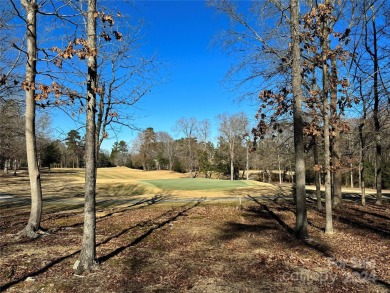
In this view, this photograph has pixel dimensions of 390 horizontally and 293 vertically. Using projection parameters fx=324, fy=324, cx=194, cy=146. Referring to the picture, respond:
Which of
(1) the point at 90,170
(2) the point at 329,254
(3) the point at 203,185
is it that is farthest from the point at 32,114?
(3) the point at 203,185

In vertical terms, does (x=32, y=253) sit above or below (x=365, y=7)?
below

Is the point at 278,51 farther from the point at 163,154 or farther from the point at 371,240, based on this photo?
the point at 163,154

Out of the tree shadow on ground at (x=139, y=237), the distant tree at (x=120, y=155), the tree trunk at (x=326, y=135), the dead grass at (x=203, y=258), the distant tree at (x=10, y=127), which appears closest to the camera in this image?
the dead grass at (x=203, y=258)

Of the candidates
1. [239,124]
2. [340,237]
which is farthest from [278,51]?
[239,124]

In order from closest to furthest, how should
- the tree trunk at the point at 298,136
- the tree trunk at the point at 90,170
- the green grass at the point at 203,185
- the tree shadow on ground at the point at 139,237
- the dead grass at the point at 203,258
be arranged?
the dead grass at the point at 203,258 → the tree trunk at the point at 90,170 → the tree shadow on ground at the point at 139,237 → the tree trunk at the point at 298,136 → the green grass at the point at 203,185

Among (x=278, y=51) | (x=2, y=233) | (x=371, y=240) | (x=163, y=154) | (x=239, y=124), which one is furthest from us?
(x=163, y=154)

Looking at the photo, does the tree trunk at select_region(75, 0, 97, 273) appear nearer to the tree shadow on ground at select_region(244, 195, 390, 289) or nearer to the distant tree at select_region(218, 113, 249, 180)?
the tree shadow on ground at select_region(244, 195, 390, 289)

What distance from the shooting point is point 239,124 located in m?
49.8

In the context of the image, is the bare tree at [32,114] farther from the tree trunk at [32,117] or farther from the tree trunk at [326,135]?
the tree trunk at [326,135]

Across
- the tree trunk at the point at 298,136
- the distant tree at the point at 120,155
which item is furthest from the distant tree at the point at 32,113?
the distant tree at the point at 120,155

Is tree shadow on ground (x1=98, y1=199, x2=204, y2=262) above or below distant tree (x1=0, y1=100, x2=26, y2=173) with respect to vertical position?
below

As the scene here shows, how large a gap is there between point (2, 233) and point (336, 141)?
13.4 metres

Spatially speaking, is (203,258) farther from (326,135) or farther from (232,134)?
(232,134)

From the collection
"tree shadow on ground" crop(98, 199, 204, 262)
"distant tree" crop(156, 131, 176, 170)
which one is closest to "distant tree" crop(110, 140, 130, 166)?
"distant tree" crop(156, 131, 176, 170)
